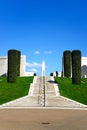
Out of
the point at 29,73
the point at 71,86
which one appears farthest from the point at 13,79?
the point at 29,73

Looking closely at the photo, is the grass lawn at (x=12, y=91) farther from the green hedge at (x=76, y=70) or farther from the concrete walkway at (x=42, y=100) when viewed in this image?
the green hedge at (x=76, y=70)

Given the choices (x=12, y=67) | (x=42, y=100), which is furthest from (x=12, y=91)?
(x=12, y=67)

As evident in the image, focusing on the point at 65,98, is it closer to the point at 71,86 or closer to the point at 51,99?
the point at 51,99

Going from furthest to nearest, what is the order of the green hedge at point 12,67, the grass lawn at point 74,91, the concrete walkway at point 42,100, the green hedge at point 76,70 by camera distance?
the green hedge at point 12,67 < the green hedge at point 76,70 < the grass lawn at point 74,91 < the concrete walkway at point 42,100

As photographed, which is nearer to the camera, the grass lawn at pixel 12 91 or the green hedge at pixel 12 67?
the grass lawn at pixel 12 91

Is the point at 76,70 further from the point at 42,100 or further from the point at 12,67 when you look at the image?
the point at 42,100

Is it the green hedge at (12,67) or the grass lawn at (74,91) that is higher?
the green hedge at (12,67)

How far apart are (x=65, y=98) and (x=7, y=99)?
5.79m

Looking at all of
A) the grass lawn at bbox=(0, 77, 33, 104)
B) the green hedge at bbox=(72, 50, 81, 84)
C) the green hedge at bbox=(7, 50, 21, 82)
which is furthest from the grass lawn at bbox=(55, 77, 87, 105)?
the green hedge at bbox=(7, 50, 21, 82)

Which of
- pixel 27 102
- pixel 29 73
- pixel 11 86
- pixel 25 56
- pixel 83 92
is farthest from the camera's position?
pixel 29 73

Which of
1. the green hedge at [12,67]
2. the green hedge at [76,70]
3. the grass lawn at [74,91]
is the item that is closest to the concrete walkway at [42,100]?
the grass lawn at [74,91]

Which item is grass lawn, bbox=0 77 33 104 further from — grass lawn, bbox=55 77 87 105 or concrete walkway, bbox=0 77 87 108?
grass lawn, bbox=55 77 87 105

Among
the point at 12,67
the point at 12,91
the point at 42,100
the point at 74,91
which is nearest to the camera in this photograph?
the point at 42,100

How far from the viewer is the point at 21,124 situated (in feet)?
44.2
